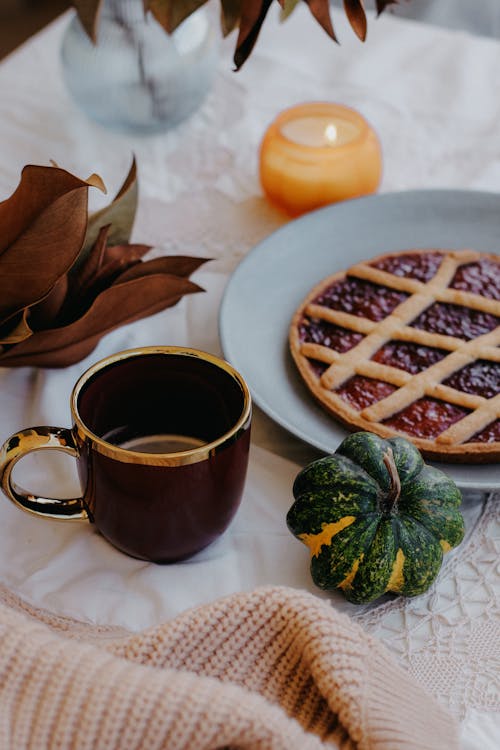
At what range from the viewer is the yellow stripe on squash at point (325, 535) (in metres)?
0.64

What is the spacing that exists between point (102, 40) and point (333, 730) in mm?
873

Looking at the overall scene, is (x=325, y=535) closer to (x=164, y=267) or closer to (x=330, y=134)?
(x=164, y=267)

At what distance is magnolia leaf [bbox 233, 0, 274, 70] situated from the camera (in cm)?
77

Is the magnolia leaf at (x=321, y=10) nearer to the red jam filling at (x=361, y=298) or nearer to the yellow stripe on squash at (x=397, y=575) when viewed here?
the red jam filling at (x=361, y=298)

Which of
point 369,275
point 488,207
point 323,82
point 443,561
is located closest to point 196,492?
point 443,561

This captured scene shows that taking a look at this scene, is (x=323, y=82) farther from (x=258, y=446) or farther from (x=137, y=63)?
(x=258, y=446)

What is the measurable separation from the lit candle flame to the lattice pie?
16 cm

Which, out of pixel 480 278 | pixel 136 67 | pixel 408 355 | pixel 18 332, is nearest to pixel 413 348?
pixel 408 355

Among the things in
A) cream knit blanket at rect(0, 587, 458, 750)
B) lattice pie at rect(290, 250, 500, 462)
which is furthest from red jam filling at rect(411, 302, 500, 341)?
cream knit blanket at rect(0, 587, 458, 750)

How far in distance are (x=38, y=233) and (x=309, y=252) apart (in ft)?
1.36

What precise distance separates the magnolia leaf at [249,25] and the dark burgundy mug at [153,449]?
0.28 metres

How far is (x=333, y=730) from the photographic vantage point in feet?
1.75

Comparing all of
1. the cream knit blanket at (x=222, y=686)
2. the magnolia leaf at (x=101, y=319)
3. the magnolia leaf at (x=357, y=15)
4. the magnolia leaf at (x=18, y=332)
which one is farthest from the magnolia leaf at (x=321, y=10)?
the cream knit blanket at (x=222, y=686)

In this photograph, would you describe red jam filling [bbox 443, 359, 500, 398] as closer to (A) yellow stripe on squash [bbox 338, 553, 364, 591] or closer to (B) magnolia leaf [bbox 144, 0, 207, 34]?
(A) yellow stripe on squash [bbox 338, 553, 364, 591]
